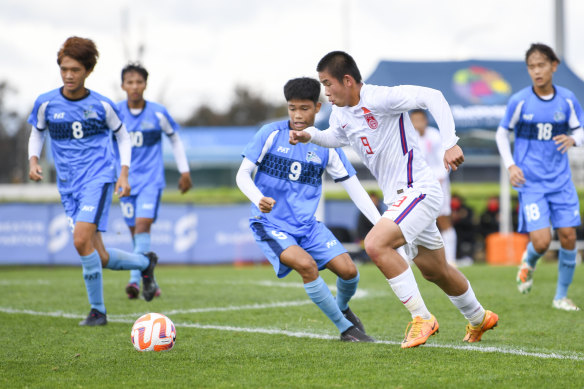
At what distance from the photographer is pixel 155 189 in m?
9.34

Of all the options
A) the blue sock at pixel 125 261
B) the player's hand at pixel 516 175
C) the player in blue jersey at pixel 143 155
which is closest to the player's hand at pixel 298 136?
the blue sock at pixel 125 261

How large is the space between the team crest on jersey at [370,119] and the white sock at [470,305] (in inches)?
52.0

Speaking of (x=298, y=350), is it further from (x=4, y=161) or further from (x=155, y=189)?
(x=4, y=161)

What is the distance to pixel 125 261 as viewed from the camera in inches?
312

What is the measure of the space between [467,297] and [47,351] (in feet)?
9.67

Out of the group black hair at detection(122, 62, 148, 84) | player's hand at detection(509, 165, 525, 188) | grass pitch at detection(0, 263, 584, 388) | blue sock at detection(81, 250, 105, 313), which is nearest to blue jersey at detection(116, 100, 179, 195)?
black hair at detection(122, 62, 148, 84)

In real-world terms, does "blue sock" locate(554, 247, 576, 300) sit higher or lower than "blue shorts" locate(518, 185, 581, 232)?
lower

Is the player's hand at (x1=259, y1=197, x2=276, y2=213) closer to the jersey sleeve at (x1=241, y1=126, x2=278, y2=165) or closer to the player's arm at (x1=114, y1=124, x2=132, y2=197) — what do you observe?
the jersey sleeve at (x1=241, y1=126, x2=278, y2=165)

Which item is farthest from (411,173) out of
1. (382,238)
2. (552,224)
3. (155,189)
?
(155,189)

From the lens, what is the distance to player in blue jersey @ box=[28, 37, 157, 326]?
23.1 feet

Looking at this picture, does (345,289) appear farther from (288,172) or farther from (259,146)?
(259,146)

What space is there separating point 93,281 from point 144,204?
2.25 metres

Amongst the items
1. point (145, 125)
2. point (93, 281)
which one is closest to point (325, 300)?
point (93, 281)

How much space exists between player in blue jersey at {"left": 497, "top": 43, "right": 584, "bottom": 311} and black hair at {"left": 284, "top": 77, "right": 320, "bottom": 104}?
2725 millimetres
